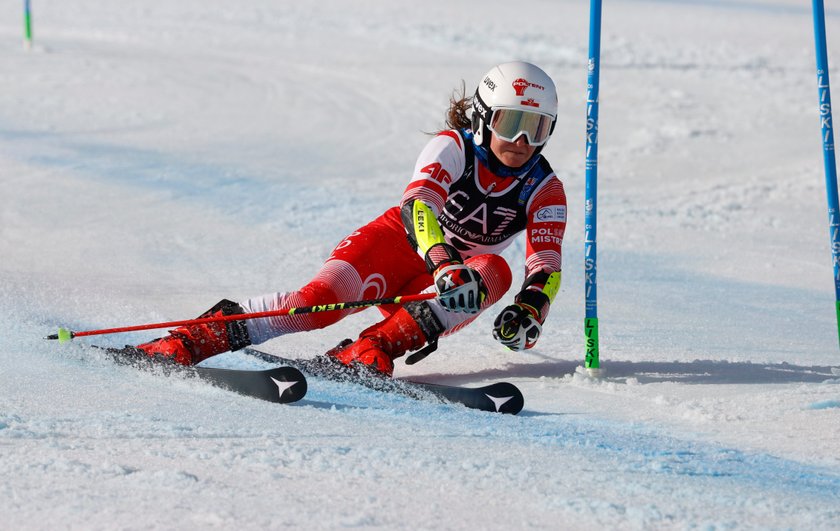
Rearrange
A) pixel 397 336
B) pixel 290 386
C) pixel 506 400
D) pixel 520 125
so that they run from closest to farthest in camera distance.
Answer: pixel 290 386, pixel 506 400, pixel 520 125, pixel 397 336

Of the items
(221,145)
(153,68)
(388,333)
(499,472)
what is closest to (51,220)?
(221,145)

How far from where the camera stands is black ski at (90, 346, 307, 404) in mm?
3920

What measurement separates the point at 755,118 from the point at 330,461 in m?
10.1

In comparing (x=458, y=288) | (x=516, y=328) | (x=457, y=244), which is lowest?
(x=516, y=328)

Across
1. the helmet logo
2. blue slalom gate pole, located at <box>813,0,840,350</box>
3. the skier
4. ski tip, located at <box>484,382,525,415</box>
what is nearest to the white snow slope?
ski tip, located at <box>484,382,525,415</box>

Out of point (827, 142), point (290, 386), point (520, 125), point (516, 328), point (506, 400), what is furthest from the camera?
point (827, 142)

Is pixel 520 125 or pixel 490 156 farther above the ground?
pixel 520 125

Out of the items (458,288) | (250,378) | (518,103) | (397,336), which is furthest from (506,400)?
(518,103)

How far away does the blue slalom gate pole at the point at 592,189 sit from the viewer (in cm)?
469

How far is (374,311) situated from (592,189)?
1.88 meters

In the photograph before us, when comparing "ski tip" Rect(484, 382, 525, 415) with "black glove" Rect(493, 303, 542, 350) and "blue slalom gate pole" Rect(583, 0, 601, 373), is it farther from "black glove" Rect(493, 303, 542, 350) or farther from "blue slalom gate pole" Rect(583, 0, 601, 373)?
"blue slalom gate pole" Rect(583, 0, 601, 373)

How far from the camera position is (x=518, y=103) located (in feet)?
14.4

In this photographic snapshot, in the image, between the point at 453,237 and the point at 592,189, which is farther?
the point at 453,237

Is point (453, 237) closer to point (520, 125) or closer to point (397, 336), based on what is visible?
point (397, 336)
